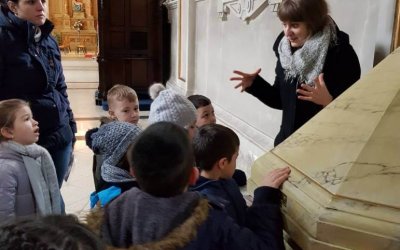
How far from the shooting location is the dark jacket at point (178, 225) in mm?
974

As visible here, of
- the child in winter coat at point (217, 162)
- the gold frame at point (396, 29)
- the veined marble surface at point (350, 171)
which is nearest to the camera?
the veined marble surface at point (350, 171)

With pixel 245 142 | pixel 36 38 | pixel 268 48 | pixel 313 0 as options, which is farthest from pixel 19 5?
pixel 245 142

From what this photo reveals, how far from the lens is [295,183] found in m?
1.03

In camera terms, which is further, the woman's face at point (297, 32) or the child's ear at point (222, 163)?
the woman's face at point (297, 32)

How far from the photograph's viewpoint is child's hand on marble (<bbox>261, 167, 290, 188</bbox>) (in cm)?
107

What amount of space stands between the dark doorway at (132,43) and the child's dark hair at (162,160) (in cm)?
709

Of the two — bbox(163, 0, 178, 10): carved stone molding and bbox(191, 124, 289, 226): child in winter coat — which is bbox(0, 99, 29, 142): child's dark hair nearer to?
bbox(191, 124, 289, 226): child in winter coat

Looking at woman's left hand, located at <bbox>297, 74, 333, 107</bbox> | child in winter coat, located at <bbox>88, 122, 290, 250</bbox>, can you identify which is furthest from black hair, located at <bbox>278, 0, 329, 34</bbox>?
child in winter coat, located at <bbox>88, 122, 290, 250</bbox>

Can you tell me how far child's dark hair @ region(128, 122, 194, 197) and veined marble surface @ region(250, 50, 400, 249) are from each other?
0.27m

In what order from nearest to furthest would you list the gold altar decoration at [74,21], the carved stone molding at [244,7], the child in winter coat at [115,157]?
the child in winter coat at [115,157] → the carved stone molding at [244,7] → the gold altar decoration at [74,21]

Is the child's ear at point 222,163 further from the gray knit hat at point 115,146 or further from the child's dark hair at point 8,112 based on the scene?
the child's dark hair at point 8,112

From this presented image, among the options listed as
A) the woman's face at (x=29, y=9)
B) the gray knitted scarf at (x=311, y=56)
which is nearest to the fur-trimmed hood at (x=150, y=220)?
the gray knitted scarf at (x=311, y=56)

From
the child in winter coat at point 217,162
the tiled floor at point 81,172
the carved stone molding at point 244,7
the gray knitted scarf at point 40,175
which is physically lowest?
the tiled floor at point 81,172

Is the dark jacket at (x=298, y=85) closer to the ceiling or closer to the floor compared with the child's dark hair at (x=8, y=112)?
closer to the ceiling
